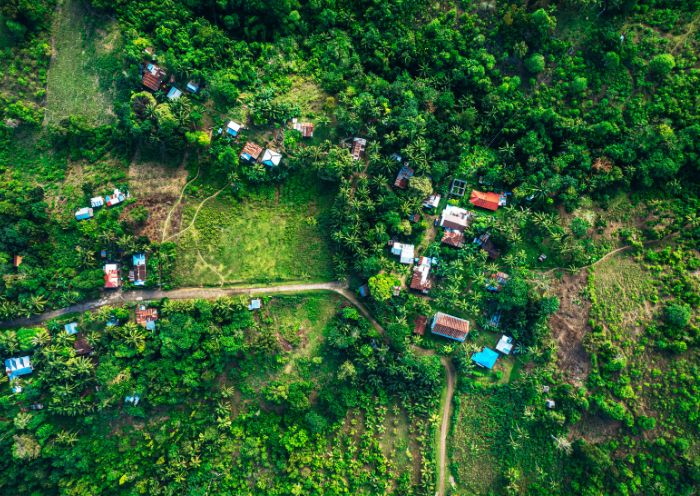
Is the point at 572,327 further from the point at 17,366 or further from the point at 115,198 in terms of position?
the point at 17,366

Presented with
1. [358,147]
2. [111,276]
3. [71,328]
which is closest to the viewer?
[71,328]

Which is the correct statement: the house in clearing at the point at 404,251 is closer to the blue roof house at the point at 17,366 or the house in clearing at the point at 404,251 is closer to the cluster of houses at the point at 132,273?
the cluster of houses at the point at 132,273

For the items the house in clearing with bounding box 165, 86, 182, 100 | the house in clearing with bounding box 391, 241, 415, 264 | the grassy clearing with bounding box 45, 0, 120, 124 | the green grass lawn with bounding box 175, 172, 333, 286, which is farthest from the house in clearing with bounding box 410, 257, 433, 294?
the grassy clearing with bounding box 45, 0, 120, 124

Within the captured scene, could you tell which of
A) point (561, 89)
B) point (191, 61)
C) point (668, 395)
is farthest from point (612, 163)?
point (191, 61)

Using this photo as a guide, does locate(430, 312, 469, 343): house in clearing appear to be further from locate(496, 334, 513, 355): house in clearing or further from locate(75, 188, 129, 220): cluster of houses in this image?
locate(75, 188, 129, 220): cluster of houses

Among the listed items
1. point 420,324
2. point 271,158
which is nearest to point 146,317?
point 271,158

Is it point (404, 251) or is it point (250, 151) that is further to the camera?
→ point (404, 251)

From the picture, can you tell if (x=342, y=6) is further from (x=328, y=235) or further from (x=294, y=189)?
(x=328, y=235)

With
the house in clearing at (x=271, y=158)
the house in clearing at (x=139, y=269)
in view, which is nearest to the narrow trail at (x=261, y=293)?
the house in clearing at (x=139, y=269)
